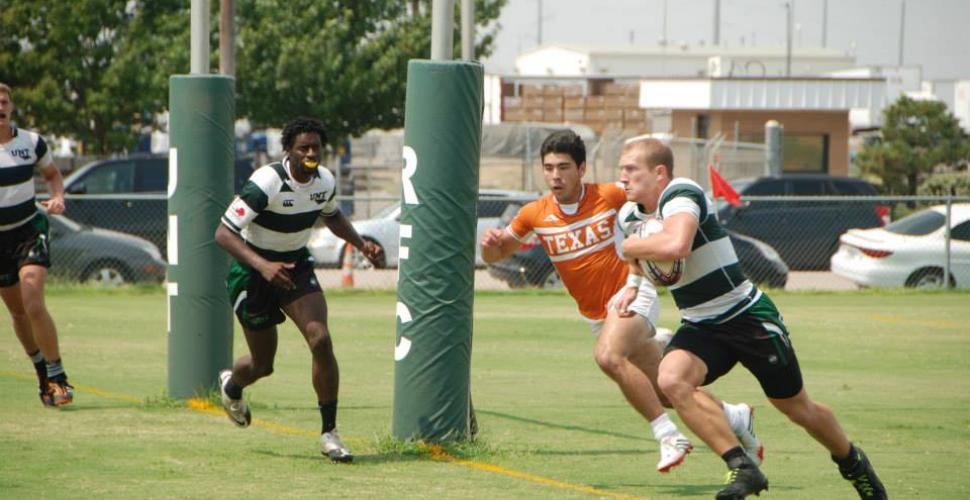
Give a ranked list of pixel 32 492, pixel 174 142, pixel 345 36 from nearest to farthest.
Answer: pixel 32 492, pixel 174 142, pixel 345 36

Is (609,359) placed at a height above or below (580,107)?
below

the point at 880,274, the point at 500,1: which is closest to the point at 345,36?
the point at 500,1

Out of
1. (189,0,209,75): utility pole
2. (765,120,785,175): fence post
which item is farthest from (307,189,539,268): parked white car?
(189,0,209,75): utility pole

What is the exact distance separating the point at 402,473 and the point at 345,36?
31.1 m

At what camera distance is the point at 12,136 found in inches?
435

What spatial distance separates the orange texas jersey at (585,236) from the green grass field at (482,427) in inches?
44.7

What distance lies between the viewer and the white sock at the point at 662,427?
8045mm

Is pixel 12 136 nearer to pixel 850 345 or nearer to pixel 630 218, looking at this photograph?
pixel 630 218

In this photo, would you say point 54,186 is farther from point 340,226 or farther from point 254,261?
point 254,261

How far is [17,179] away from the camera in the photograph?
11.0m

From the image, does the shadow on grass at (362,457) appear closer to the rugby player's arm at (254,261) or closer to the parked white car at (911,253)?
the rugby player's arm at (254,261)

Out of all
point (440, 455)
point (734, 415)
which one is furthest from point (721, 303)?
point (440, 455)

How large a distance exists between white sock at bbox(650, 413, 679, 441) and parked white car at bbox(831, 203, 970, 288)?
54.9 feet

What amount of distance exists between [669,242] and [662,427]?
1362 millimetres
